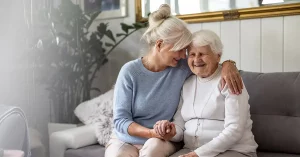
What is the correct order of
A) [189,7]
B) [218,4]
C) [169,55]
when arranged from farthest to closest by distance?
[189,7] → [218,4] → [169,55]

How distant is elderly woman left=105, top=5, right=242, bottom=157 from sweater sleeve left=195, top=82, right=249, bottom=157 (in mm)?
216

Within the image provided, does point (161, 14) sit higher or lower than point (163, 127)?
higher

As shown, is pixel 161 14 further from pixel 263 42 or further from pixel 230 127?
pixel 263 42

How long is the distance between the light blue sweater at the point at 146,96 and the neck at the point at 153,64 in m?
0.02

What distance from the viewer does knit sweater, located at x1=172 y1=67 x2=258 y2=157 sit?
1539 millimetres

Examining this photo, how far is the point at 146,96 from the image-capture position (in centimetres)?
179

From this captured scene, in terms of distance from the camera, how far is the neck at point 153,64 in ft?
5.96

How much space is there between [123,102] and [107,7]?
4.35 feet

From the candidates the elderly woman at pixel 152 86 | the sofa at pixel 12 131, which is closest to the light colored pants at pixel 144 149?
the elderly woman at pixel 152 86

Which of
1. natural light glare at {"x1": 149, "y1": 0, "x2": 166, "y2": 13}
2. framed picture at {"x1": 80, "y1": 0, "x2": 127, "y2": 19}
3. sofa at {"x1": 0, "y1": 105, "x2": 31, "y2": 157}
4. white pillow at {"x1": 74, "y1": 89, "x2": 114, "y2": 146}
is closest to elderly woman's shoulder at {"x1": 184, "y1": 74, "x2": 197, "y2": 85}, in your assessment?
white pillow at {"x1": 74, "y1": 89, "x2": 114, "y2": 146}

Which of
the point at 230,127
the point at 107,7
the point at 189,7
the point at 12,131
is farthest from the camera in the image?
the point at 107,7

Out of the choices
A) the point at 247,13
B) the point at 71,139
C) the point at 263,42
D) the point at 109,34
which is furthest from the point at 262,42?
the point at 71,139

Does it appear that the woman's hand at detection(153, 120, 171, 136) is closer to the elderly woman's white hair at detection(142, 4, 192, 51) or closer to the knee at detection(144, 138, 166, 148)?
the knee at detection(144, 138, 166, 148)

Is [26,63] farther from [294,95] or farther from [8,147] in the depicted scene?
[294,95]
